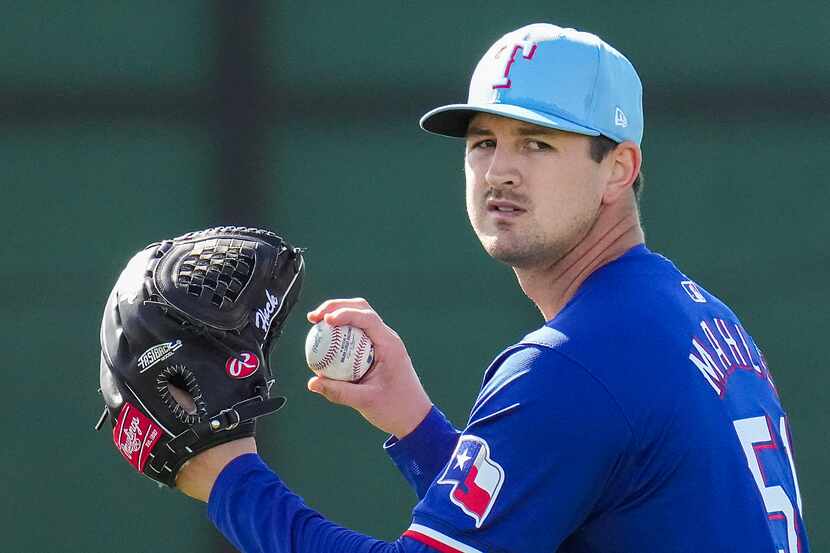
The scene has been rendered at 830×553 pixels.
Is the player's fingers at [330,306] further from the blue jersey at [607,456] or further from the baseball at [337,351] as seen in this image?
the blue jersey at [607,456]

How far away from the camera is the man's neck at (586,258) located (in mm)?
2344

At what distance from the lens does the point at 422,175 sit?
14.1 feet

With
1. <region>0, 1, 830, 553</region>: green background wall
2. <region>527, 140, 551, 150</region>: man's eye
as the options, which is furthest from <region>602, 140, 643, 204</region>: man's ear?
<region>0, 1, 830, 553</region>: green background wall

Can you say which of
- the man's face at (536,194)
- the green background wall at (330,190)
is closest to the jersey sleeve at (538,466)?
the man's face at (536,194)

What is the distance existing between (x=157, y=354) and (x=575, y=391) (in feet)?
2.54

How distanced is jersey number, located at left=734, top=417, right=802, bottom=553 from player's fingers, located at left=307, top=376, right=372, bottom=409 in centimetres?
74

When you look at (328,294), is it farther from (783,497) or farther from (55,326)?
(783,497)

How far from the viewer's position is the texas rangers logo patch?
1.97 m

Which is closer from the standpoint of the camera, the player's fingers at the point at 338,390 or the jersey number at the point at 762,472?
the jersey number at the point at 762,472

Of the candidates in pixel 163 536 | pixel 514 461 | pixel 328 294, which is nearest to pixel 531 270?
pixel 514 461

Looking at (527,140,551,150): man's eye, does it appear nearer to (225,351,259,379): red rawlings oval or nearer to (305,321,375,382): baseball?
(305,321,375,382): baseball

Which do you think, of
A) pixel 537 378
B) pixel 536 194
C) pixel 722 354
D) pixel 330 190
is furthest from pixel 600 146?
pixel 330 190

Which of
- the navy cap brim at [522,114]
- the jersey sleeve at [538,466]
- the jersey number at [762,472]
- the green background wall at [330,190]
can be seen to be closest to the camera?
the jersey sleeve at [538,466]

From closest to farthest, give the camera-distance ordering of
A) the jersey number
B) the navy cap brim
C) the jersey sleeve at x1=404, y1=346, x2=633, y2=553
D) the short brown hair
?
the jersey sleeve at x1=404, y1=346, x2=633, y2=553
the jersey number
the navy cap brim
the short brown hair
